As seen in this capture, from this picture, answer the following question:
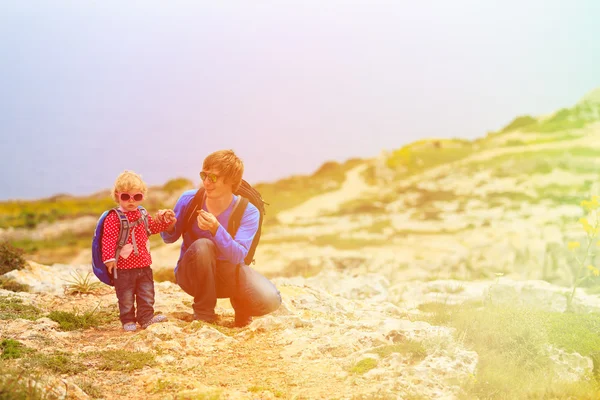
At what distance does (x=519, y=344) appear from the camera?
22.4 feet

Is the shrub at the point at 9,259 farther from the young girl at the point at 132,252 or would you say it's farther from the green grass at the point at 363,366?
the green grass at the point at 363,366

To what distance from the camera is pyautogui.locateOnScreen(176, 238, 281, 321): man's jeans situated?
7.58 meters

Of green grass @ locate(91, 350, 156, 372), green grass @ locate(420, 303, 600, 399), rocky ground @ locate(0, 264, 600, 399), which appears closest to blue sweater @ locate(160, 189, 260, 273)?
rocky ground @ locate(0, 264, 600, 399)

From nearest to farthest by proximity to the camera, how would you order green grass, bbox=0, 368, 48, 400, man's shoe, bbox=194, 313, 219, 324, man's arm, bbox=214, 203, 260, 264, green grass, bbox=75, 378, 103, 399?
green grass, bbox=0, 368, 48, 400, green grass, bbox=75, 378, 103, 399, man's arm, bbox=214, 203, 260, 264, man's shoe, bbox=194, 313, 219, 324

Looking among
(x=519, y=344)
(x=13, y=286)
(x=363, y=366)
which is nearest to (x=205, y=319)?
(x=363, y=366)

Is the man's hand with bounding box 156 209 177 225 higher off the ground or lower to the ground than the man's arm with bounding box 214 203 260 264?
higher

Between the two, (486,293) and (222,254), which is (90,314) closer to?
(222,254)

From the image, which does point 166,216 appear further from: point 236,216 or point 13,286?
point 13,286

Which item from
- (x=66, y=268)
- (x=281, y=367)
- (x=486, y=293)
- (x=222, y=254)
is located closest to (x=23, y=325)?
(x=222, y=254)

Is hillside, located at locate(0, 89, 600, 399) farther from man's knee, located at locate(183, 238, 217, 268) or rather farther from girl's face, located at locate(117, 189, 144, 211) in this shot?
girl's face, located at locate(117, 189, 144, 211)

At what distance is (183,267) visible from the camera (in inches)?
301

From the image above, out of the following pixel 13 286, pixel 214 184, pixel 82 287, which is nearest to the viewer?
pixel 214 184

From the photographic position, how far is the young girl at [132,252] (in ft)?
23.2

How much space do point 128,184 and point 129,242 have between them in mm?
685
